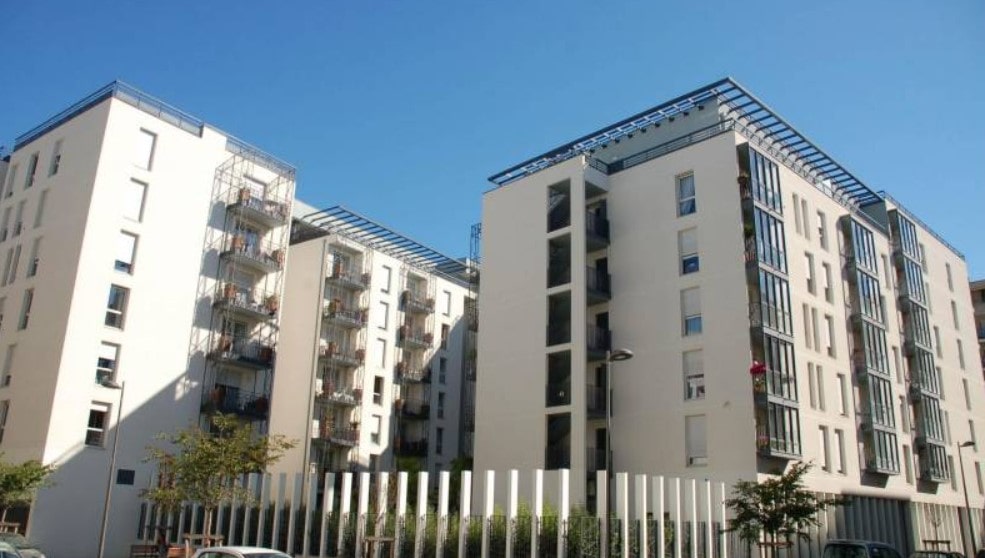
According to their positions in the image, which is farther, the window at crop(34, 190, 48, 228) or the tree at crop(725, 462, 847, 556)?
the window at crop(34, 190, 48, 228)

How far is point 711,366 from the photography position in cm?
3384

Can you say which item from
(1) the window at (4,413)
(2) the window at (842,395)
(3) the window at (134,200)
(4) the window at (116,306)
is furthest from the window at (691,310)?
(1) the window at (4,413)

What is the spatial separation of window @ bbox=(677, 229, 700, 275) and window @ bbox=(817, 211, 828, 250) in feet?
27.8

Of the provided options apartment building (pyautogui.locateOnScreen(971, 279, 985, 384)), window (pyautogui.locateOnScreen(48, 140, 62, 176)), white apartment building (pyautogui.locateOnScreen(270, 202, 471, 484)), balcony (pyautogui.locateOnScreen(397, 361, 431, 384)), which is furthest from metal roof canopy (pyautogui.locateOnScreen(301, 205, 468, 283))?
apartment building (pyautogui.locateOnScreen(971, 279, 985, 384))

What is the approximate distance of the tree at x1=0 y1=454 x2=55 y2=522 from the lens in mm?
29547

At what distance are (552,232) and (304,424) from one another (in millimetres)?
17745

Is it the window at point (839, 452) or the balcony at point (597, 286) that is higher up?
the balcony at point (597, 286)

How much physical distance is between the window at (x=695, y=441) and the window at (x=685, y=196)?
9258 millimetres

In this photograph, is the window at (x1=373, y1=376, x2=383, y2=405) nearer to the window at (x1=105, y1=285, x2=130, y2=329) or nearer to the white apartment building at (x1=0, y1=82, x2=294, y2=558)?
the white apartment building at (x1=0, y1=82, x2=294, y2=558)

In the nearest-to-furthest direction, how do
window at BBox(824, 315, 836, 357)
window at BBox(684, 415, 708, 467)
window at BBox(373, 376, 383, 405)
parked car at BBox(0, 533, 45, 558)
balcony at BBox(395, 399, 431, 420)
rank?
parked car at BBox(0, 533, 45, 558), window at BBox(684, 415, 708, 467), window at BBox(824, 315, 836, 357), window at BBox(373, 376, 383, 405), balcony at BBox(395, 399, 431, 420)

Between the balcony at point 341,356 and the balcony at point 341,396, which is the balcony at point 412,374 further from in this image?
the balcony at point 341,396

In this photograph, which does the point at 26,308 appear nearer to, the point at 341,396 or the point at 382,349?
the point at 341,396

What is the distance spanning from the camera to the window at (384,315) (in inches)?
2079

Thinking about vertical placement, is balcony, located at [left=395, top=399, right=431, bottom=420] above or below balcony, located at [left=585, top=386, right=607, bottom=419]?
above
